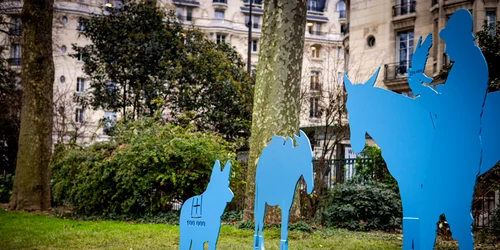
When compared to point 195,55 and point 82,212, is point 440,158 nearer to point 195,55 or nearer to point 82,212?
point 82,212

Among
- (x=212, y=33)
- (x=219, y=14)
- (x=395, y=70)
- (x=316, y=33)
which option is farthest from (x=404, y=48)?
(x=316, y=33)

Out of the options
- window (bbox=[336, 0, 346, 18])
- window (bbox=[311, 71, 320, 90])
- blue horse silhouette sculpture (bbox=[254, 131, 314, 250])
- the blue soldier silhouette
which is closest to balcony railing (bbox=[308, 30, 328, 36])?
window (bbox=[336, 0, 346, 18])

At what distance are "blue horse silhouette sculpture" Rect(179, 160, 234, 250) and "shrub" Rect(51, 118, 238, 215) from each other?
25.0 feet

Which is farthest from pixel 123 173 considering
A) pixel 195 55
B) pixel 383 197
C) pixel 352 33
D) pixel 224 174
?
pixel 352 33

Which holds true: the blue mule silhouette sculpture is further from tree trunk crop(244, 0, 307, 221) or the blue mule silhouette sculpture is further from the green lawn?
tree trunk crop(244, 0, 307, 221)

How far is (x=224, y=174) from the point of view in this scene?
7293mm

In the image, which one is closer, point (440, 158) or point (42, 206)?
point (440, 158)

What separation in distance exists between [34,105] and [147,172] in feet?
15.8

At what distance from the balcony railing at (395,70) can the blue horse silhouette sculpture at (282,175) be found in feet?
71.2

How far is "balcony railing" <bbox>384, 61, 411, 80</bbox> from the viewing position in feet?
91.8

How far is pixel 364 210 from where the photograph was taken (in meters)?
14.1

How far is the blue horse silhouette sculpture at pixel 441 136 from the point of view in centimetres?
568

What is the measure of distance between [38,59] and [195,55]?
907 centimetres

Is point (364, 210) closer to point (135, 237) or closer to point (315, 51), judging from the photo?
point (135, 237)
